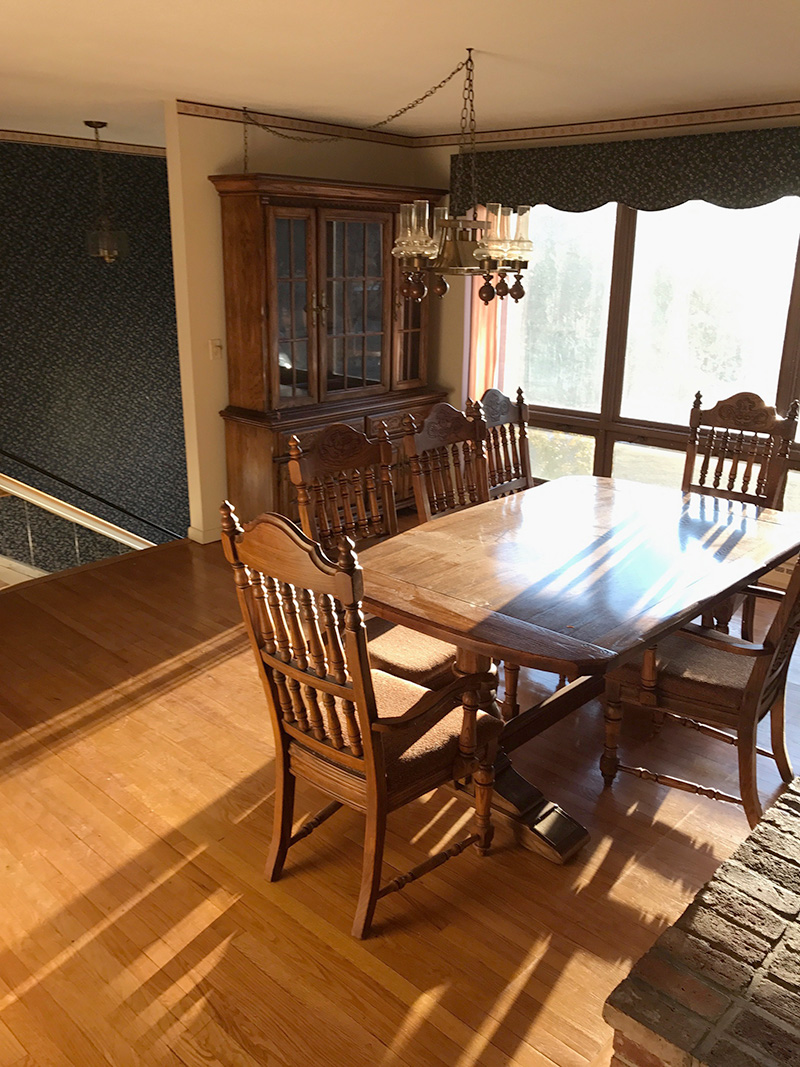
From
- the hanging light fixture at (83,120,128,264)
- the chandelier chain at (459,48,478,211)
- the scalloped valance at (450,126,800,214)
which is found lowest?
the hanging light fixture at (83,120,128,264)

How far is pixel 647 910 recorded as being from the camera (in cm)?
229

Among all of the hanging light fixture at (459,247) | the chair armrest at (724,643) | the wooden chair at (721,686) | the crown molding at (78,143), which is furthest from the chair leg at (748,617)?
the crown molding at (78,143)

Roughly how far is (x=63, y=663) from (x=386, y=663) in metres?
1.68

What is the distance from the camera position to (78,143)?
19.9ft

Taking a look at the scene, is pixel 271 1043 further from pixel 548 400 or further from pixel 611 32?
pixel 548 400

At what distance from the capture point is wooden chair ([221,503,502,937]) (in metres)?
1.92

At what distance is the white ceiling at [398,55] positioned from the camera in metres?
2.68

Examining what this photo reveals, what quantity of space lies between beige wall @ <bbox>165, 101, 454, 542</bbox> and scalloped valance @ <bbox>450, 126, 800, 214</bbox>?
881 mm

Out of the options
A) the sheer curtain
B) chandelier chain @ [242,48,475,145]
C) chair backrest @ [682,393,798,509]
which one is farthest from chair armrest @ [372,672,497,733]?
the sheer curtain

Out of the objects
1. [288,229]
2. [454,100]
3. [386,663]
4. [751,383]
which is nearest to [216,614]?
[386,663]

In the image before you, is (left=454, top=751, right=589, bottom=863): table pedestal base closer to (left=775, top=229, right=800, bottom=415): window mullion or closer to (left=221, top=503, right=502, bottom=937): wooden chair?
(left=221, top=503, right=502, bottom=937): wooden chair

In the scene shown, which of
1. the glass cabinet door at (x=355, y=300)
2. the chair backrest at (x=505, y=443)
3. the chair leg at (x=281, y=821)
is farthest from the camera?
the glass cabinet door at (x=355, y=300)

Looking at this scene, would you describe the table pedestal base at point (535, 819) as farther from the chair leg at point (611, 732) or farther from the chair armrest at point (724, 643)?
the chair armrest at point (724, 643)

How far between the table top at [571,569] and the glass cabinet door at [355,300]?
81.7 inches
